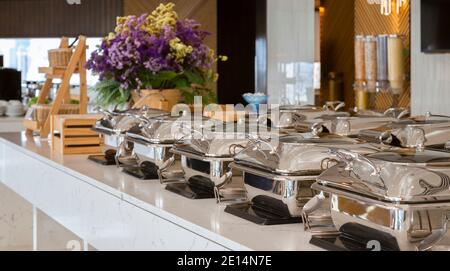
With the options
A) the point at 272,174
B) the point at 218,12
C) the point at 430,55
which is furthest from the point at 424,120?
the point at 218,12

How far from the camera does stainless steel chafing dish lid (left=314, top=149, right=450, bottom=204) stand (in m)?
1.36

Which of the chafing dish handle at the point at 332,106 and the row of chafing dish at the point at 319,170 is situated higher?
the chafing dish handle at the point at 332,106

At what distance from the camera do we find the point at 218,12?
39.0ft

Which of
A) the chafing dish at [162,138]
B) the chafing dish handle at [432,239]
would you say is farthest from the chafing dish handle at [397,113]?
the chafing dish handle at [432,239]

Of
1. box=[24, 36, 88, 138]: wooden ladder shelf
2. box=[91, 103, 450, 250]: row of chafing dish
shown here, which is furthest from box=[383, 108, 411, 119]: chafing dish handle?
box=[24, 36, 88, 138]: wooden ladder shelf

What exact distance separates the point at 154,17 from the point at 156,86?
319 millimetres

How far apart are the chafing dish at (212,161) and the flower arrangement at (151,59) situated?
133 centimetres

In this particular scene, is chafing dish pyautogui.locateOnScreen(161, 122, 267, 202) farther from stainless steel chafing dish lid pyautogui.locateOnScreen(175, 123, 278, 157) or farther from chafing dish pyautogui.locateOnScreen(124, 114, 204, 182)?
chafing dish pyautogui.locateOnScreen(124, 114, 204, 182)

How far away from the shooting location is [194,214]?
189 cm

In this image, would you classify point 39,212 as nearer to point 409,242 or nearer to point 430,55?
point 430,55

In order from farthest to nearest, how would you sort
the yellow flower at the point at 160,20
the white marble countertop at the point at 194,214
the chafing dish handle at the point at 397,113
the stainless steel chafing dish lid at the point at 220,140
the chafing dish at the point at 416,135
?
the yellow flower at the point at 160,20 → the chafing dish handle at the point at 397,113 → the stainless steel chafing dish lid at the point at 220,140 → the chafing dish at the point at 416,135 → the white marble countertop at the point at 194,214

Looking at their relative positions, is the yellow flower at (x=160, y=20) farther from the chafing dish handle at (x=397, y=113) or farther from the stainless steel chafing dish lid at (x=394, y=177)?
the stainless steel chafing dish lid at (x=394, y=177)

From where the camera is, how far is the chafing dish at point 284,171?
66.1 inches

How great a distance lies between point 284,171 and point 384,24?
15.8ft
